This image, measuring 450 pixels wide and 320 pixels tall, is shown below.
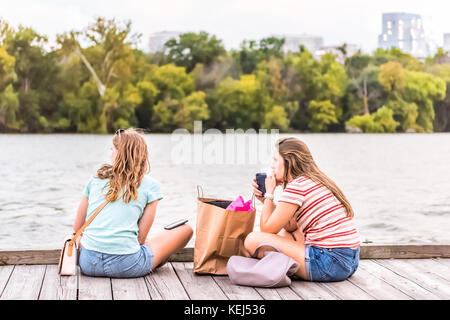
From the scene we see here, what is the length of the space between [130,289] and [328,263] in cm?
94

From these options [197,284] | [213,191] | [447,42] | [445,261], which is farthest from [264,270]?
[447,42]

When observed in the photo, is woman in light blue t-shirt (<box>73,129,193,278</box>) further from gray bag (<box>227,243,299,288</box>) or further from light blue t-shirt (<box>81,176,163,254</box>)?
gray bag (<box>227,243,299,288</box>)

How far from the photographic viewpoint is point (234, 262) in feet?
10.2

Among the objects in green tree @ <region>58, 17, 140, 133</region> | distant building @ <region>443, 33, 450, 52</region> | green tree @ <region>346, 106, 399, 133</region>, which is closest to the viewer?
green tree @ <region>58, 17, 140, 133</region>

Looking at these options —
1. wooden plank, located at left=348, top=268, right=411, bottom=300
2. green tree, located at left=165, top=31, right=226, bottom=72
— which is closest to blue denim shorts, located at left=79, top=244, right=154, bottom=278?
wooden plank, located at left=348, top=268, right=411, bottom=300

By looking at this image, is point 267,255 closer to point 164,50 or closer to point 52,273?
point 52,273

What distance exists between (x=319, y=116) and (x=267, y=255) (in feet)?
154

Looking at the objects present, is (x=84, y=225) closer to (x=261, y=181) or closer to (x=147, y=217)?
(x=147, y=217)

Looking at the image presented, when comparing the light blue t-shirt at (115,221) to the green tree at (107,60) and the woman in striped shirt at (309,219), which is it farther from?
the green tree at (107,60)

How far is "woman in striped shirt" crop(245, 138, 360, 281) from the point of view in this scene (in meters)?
3.14

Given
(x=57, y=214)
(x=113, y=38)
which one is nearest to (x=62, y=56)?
(x=113, y=38)

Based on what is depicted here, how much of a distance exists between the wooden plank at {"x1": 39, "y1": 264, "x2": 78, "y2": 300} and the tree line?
4093 centimetres

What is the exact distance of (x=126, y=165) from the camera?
3258 mm

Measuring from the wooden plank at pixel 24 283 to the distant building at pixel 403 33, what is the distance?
222ft
